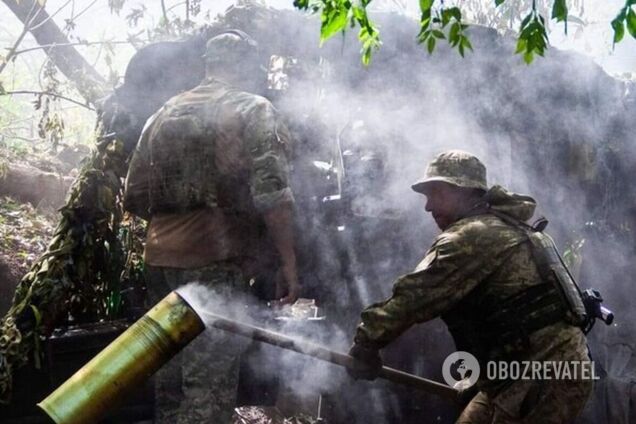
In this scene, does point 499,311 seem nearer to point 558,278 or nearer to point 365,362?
point 558,278

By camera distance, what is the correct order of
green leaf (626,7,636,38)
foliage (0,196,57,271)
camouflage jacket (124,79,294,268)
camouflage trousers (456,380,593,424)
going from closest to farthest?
green leaf (626,7,636,38), camouflage trousers (456,380,593,424), camouflage jacket (124,79,294,268), foliage (0,196,57,271)

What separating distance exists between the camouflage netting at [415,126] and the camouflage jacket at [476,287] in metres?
2.43

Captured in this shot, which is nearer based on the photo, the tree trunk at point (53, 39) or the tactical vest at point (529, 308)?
the tactical vest at point (529, 308)

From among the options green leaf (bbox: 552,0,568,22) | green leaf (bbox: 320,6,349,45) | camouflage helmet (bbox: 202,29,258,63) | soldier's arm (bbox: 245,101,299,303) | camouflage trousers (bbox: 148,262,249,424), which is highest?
camouflage helmet (bbox: 202,29,258,63)

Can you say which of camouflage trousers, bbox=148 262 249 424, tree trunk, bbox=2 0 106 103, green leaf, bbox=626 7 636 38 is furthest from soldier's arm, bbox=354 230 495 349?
tree trunk, bbox=2 0 106 103

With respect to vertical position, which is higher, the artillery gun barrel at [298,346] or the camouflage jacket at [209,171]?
the camouflage jacket at [209,171]

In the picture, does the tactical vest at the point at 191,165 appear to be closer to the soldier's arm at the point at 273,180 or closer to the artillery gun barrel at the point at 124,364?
the soldier's arm at the point at 273,180

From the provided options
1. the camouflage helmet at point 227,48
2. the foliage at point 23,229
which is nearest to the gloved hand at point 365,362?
the camouflage helmet at point 227,48

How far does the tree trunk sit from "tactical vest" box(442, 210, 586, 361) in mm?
7585

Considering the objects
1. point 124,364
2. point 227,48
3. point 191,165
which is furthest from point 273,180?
point 124,364

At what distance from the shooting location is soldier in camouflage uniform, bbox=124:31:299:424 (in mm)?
4746

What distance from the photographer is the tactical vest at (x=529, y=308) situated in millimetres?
3969

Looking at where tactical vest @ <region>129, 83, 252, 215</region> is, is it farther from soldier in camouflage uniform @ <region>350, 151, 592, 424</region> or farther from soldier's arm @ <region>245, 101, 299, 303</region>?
soldier in camouflage uniform @ <region>350, 151, 592, 424</region>

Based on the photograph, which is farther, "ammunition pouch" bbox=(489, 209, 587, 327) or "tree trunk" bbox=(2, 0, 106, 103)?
"tree trunk" bbox=(2, 0, 106, 103)
